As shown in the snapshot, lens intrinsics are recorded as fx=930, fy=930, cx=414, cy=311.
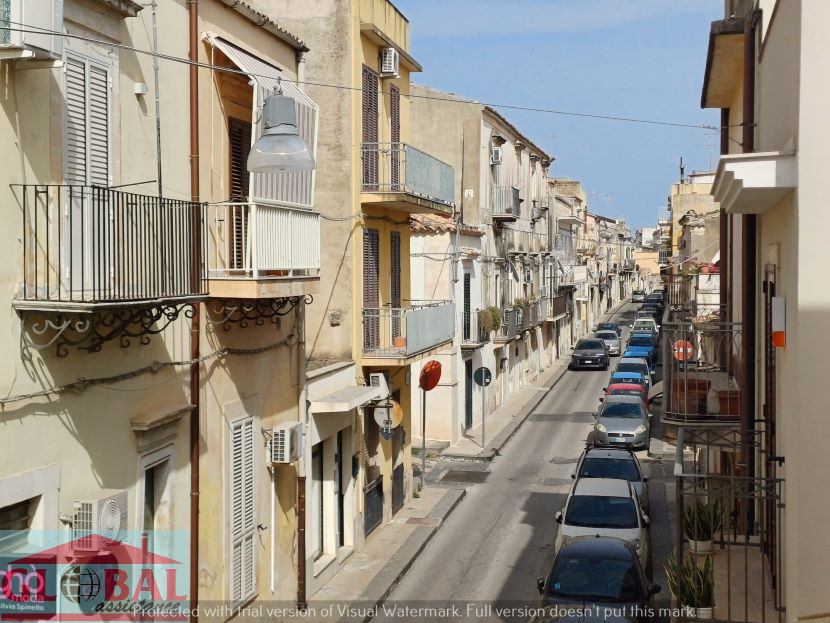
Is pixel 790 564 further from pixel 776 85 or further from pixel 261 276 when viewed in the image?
pixel 261 276

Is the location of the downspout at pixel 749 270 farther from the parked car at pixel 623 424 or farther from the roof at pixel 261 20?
the parked car at pixel 623 424

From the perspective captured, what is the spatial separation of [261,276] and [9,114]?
Result: 4.21 meters

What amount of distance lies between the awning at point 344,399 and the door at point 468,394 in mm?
14588

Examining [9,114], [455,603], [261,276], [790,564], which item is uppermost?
[9,114]

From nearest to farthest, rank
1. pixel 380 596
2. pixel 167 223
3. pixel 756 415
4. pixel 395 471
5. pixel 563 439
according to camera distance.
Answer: pixel 167 223
pixel 756 415
pixel 380 596
pixel 395 471
pixel 563 439

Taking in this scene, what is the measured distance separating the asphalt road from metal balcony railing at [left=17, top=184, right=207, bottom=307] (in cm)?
816

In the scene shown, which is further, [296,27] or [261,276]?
[296,27]

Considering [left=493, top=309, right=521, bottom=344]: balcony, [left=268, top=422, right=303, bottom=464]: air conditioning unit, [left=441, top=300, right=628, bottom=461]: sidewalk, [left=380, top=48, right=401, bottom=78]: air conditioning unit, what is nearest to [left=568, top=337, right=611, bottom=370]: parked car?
[left=441, top=300, right=628, bottom=461]: sidewalk

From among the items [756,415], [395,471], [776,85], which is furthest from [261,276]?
[395,471]

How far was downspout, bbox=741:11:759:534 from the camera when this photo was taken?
40.0 feet

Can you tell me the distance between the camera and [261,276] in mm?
11289

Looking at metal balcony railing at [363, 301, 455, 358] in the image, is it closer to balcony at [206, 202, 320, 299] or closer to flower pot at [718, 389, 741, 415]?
balcony at [206, 202, 320, 299]

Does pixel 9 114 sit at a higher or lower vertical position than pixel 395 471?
higher

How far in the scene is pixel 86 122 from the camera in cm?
855
